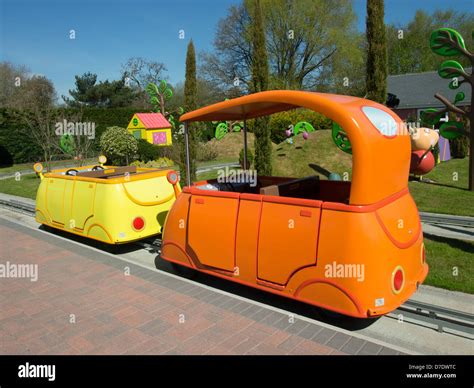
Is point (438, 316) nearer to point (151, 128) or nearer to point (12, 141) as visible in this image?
point (151, 128)

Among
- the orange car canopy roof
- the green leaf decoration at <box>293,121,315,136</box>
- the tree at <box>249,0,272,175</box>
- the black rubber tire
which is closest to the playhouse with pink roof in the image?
the green leaf decoration at <box>293,121,315,136</box>

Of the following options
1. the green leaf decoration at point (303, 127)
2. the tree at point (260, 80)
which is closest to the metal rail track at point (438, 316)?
the tree at point (260, 80)

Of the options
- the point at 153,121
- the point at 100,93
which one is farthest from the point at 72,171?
the point at 100,93

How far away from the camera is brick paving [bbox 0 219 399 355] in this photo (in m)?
3.93

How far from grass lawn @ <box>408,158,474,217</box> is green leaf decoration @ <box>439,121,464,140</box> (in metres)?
1.60

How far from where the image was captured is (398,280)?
13.0 ft

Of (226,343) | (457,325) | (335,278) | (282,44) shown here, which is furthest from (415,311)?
(282,44)

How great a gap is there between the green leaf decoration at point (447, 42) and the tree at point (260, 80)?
5330 millimetres

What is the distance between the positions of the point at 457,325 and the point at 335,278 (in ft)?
4.81

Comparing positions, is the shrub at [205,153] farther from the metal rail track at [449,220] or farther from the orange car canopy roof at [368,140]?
the orange car canopy roof at [368,140]

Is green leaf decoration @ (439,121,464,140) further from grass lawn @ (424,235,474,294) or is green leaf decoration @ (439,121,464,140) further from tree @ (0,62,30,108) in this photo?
tree @ (0,62,30,108)

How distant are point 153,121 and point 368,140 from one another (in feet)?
89.4

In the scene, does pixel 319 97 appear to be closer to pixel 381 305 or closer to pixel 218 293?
pixel 381 305
